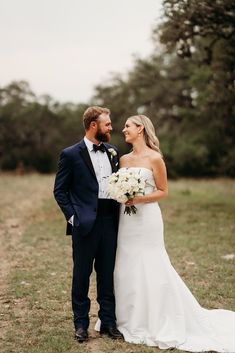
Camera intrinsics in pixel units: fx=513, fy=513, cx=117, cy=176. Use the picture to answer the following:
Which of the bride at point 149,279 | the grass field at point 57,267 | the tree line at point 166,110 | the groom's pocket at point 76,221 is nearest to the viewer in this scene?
the groom's pocket at point 76,221

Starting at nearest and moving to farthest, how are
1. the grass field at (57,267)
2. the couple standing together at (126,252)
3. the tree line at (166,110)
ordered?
the couple standing together at (126,252), the grass field at (57,267), the tree line at (166,110)

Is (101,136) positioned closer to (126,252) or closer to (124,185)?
(124,185)

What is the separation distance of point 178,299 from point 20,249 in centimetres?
625

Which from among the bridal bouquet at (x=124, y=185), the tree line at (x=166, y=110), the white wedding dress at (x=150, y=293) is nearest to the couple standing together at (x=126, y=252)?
the white wedding dress at (x=150, y=293)

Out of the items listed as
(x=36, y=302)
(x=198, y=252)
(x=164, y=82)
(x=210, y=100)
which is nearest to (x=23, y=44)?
(x=210, y=100)

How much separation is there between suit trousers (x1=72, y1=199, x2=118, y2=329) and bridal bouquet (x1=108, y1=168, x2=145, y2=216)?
302 millimetres

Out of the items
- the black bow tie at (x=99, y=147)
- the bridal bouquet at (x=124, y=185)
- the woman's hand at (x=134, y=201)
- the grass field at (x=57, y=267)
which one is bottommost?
the grass field at (x=57, y=267)

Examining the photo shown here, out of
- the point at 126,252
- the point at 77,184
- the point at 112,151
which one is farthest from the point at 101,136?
the point at 126,252

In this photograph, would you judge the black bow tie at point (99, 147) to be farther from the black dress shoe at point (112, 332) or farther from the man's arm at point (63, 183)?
the black dress shoe at point (112, 332)

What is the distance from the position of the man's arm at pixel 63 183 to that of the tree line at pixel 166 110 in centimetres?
1122

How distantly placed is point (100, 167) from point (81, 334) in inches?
76.8

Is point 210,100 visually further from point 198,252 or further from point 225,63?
point 198,252

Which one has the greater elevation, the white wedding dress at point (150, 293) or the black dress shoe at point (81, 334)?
the white wedding dress at point (150, 293)

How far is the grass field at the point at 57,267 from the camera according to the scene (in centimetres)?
609
